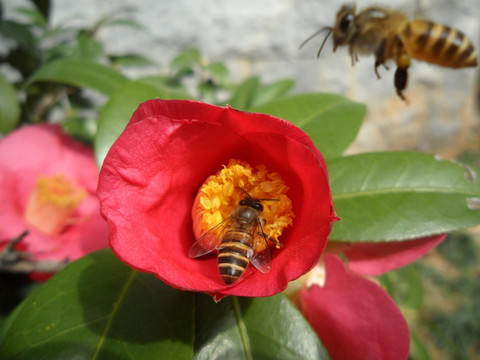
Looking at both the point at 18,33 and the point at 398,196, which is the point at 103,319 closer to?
the point at 398,196

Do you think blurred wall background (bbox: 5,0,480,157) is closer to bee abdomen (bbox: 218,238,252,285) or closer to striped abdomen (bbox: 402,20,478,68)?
striped abdomen (bbox: 402,20,478,68)

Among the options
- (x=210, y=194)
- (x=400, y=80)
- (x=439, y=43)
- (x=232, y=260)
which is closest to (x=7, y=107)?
(x=210, y=194)

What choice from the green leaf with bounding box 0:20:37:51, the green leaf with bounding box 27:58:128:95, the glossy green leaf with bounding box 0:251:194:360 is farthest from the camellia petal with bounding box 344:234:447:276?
the green leaf with bounding box 0:20:37:51

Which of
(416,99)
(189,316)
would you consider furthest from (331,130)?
(416,99)

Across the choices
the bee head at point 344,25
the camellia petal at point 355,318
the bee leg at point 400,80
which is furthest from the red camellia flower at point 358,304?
the bee head at point 344,25

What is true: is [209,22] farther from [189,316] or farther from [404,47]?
[189,316]
